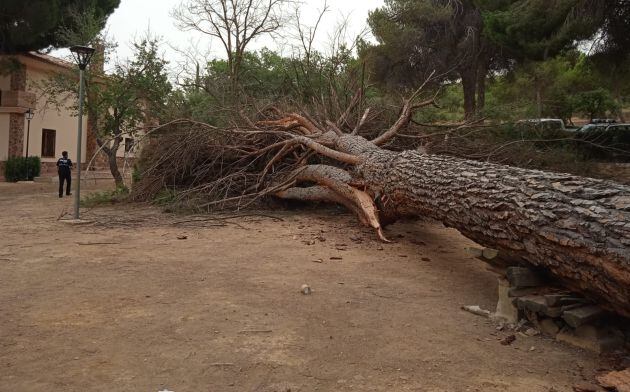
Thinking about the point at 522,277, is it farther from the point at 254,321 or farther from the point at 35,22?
the point at 35,22

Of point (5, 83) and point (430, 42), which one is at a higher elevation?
point (430, 42)

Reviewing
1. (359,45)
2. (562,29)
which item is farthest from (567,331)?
(359,45)

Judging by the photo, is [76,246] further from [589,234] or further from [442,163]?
[589,234]

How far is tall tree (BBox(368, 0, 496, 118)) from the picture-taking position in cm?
1741

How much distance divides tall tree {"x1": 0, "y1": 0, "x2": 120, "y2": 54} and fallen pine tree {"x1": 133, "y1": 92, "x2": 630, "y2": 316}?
9600 millimetres

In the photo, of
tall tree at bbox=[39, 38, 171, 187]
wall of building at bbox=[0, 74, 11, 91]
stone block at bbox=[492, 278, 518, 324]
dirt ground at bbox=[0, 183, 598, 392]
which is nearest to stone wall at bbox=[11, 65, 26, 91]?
wall of building at bbox=[0, 74, 11, 91]

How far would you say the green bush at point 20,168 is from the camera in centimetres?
1909

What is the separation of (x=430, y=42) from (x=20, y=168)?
16431mm

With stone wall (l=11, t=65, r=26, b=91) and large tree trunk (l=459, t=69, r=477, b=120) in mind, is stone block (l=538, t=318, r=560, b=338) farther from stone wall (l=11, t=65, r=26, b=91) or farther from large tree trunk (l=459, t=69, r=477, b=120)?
stone wall (l=11, t=65, r=26, b=91)

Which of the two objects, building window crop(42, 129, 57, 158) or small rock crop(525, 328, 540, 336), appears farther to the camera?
building window crop(42, 129, 57, 158)

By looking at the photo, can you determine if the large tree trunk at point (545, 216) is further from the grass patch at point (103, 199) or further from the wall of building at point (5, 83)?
the wall of building at point (5, 83)

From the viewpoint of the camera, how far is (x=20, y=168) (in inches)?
761

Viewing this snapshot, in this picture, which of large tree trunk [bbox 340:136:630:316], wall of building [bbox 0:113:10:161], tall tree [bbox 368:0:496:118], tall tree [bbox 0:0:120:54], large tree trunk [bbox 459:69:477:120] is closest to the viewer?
large tree trunk [bbox 340:136:630:316]

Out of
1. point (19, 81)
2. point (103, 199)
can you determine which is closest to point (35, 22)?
point (19, 81)
